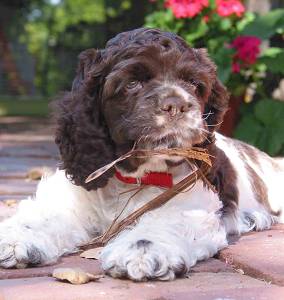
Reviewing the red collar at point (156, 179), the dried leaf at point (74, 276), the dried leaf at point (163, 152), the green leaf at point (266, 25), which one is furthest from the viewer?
the green leaf at point (266, 25)

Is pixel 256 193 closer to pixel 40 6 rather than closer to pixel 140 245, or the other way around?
pixel 140 245

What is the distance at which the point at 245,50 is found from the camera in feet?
23.7

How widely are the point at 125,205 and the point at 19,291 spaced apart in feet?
3.36

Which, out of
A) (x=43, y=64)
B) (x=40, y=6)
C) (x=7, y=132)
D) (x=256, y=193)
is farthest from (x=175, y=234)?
(x=40, y=6)

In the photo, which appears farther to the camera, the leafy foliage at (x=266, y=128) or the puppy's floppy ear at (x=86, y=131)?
the leafy foliage at (x=266, y=128)

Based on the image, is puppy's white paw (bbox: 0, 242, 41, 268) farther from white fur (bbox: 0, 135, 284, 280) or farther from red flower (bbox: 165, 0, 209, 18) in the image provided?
red flower (bbox: 165, 0, 209, 18)

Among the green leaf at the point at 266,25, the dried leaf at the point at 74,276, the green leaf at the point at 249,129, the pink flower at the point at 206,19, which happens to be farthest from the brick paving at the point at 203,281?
the pink flower at the point at 206,19

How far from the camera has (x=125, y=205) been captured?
356 cm

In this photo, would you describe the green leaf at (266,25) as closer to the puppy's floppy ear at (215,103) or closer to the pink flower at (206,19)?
the pink flower at (206,19)

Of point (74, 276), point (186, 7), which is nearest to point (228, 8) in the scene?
point (186, 7)

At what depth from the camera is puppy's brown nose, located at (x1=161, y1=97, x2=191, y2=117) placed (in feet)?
10.0

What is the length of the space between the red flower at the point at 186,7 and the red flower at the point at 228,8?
0.70 ft

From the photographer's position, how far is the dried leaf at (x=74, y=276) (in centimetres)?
274

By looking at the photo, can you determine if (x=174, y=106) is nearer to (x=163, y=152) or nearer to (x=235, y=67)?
(x=163, y=152)
